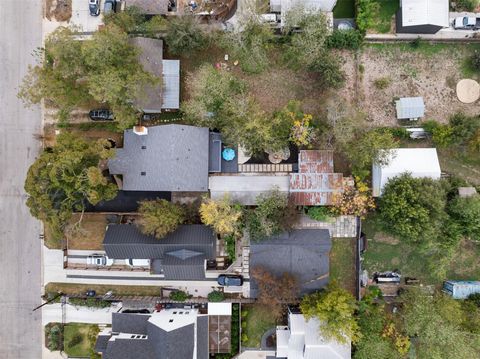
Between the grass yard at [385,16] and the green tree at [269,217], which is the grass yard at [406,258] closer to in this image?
the green tree at [269,217]

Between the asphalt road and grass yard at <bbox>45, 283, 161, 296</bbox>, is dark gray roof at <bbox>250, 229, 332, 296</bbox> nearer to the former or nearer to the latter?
grass yard at <bbox>45, 283, 161, 296</bbox>

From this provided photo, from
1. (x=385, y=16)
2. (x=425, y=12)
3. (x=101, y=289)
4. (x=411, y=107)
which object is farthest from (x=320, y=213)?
(x=101, y=289)

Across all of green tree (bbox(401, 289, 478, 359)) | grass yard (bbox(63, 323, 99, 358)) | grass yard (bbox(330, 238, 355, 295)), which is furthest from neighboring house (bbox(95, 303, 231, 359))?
green tree (bbox(401, 289, 478, 359))

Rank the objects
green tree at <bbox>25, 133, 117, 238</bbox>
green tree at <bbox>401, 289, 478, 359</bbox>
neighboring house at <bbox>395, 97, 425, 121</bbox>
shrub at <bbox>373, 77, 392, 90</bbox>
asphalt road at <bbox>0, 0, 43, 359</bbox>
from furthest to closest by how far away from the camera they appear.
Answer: asphalt road at <bbox>0, 0, 43, 359</bbox> → shrub at <bbox>373, 77, 392, 90</bbox> → neighboring house at <bbox>395, 97, 425, 121</bbox> → green tree at <bbox>401, 289, 478, 359</bbox> → green tree at <bbox>25, 133, 117, 238</bbox>

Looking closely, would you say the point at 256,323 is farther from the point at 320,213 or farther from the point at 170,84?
the point at 170,84

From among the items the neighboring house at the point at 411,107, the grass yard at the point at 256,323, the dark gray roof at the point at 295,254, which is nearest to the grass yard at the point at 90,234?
the dark gray roof at the point at 295,254

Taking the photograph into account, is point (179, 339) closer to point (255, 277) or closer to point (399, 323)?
point (255, 277)

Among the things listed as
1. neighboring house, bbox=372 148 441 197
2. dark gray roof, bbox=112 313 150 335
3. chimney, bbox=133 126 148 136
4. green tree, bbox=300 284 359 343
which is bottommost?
dark gray roof, bbox=112 313 150 335
